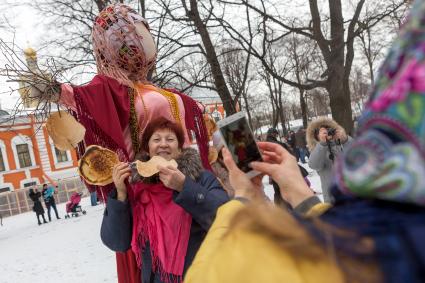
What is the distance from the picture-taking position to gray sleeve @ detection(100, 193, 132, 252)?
75.9 inches

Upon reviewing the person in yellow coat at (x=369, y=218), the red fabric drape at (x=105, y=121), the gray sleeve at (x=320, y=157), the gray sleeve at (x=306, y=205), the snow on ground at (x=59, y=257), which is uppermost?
the red fabric drape at (x=105, y=121)

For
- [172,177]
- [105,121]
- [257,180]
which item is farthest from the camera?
[105,121]

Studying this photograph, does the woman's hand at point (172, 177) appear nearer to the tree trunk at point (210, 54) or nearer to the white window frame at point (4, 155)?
the tree trunk at point (210, 54)

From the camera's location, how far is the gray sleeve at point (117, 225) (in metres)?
1.93

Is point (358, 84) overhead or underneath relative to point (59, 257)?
overhead

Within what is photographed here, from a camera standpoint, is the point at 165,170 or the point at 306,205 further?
the point at 165,170

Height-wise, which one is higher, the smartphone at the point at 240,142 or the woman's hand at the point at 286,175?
the smartphone at the point at 240,142

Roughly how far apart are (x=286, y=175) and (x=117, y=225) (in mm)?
1153

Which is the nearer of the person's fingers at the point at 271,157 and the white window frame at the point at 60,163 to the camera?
the person's fingers at the point at 271,157

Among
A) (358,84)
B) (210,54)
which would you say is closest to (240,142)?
(210,54)

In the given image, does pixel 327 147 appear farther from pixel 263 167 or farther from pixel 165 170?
pixel 263 167

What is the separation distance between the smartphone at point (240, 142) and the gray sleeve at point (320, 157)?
11.4 ft

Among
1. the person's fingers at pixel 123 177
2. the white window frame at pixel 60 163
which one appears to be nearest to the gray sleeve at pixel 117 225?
the person's fingers at pixel 123 177

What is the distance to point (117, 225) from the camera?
1.94 m
